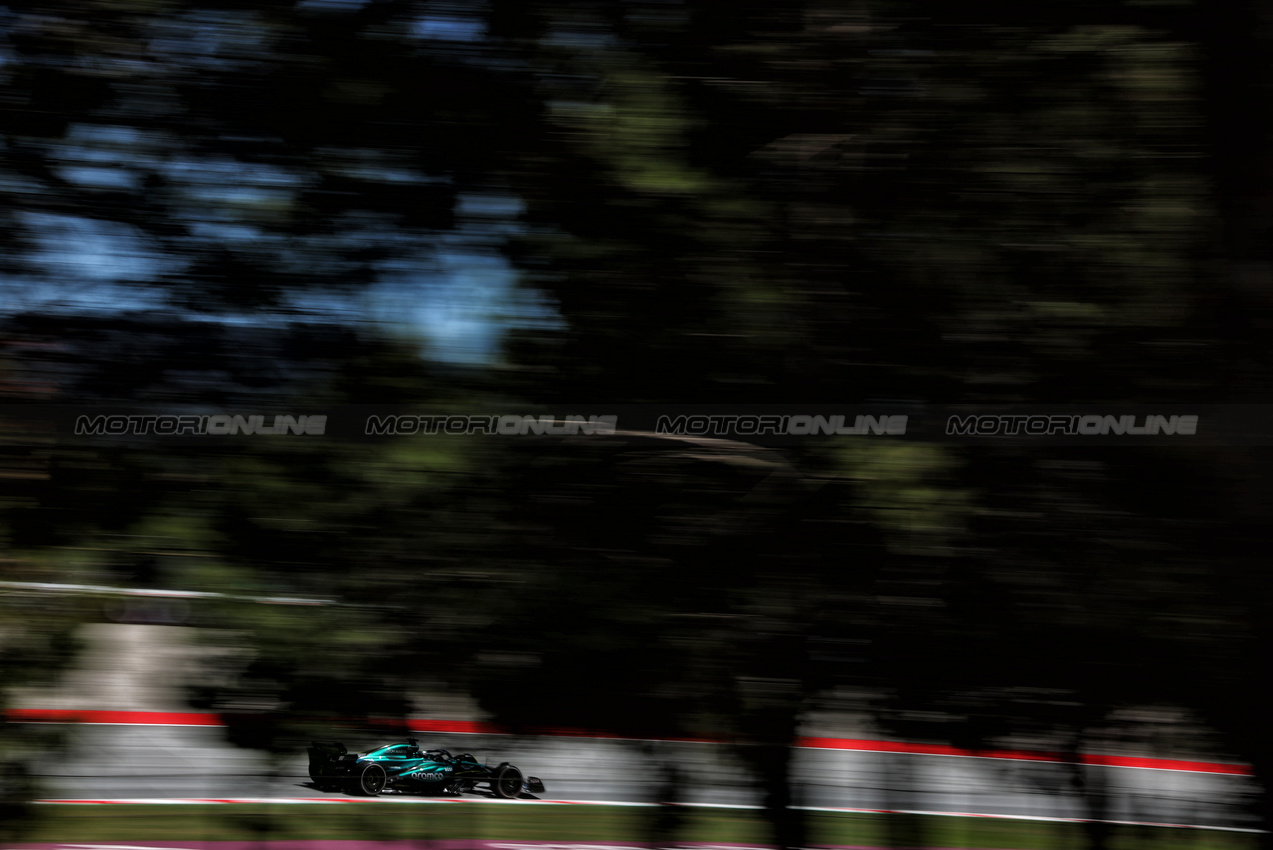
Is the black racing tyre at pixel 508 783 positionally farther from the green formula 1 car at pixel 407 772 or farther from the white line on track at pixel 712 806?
the white line on track at pixel 712 806

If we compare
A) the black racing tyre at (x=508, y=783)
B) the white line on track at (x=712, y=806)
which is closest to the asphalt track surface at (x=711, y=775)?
the white line on track at (x=712, y=806)

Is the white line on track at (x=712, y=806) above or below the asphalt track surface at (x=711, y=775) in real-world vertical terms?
below

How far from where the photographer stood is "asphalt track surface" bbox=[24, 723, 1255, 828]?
2.50 meters

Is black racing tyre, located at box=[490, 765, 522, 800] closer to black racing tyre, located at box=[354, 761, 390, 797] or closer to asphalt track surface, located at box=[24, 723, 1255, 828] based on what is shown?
asphalt track surface, located at box=[24, 723, 1255, 828]

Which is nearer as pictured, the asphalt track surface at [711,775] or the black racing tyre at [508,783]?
the asphalt track surface at [711,775]

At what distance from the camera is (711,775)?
8.23 ft

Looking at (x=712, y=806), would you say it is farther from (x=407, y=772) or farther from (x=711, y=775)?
(x=407, y=772)

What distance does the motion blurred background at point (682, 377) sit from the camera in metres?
2.34

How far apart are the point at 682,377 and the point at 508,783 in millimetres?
1738

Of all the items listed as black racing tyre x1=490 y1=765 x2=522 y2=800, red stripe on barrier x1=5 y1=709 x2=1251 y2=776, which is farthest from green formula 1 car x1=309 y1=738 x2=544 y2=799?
red stripe on barrier x1=5 y1=709 x2=1251 y2=776

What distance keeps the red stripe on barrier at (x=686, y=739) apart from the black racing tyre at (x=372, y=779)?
0.28 meters

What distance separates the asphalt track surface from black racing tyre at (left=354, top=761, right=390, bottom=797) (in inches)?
4.3

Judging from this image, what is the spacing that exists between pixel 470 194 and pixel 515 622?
1150mm

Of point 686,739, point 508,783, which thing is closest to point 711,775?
point 686,739
